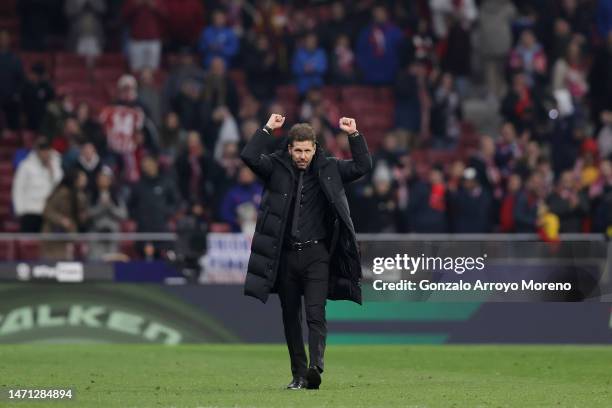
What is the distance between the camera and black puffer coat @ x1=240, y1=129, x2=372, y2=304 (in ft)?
48.3

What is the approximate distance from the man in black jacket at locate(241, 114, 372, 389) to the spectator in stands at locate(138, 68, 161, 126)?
566 inches

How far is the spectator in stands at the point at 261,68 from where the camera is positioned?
99.9ft

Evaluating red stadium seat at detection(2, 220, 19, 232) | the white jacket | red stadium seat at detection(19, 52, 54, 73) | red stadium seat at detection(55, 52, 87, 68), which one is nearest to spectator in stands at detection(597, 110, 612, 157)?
the white jacket

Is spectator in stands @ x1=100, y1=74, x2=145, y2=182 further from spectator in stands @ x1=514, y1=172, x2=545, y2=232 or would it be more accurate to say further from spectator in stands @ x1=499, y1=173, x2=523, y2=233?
spectator in stands @ x1=514, y1=172, x2=545, y2=232

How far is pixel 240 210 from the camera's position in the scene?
25.8m

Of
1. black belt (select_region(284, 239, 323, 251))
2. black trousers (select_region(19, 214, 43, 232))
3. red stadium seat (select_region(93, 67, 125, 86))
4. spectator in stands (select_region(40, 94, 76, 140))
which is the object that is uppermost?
black belt (select_region(284, 239, 323, 251))

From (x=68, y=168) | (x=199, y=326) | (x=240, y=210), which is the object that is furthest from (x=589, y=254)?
(x=68, y=168)

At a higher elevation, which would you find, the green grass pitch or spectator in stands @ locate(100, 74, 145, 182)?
spectator in stands @ locate(100, 74, 145, 182)

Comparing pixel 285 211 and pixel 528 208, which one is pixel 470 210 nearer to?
pixel 528 208

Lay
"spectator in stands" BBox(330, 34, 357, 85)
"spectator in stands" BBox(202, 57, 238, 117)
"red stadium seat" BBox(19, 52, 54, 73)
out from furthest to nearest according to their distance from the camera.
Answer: "red stadium seat" BBox(19, 52, 54, 73) < "spectator in stands" BBox(330, 34, 357, 85) < "spectator in stands" BBox(202, 57, 238, 117)

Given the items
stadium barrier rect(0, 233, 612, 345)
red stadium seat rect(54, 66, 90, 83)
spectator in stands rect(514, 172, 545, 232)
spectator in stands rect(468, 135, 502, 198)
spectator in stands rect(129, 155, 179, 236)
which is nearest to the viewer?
stadium barrier rect(0, 233, 612, 345)

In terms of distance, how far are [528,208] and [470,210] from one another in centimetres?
87

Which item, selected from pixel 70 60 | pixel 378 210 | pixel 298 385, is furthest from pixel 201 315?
pixel 70 60

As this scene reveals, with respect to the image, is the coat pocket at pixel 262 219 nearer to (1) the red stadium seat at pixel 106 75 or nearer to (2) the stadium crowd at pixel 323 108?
(2) the stadium crowd at pixel 323 108
